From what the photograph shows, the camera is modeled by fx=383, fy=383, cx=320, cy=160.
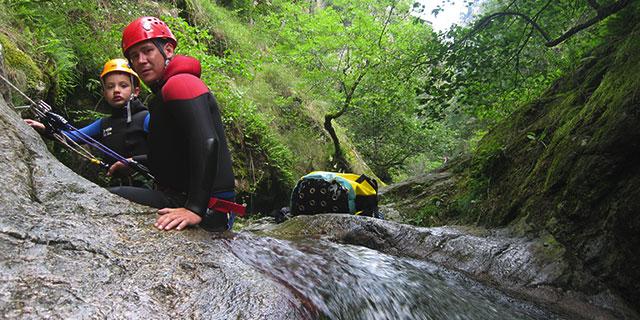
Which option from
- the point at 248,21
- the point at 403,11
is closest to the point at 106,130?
the point at 403,11

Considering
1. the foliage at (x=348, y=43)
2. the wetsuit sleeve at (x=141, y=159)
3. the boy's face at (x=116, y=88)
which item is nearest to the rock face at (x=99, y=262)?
the wetsuit sleeve at (x=141, y=159)

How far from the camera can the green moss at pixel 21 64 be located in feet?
12.5

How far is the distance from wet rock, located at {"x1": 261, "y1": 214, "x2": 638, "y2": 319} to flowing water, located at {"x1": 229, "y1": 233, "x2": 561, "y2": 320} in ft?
1.13

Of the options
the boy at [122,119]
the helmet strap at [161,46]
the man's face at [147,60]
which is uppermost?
the helmet strap at [161,46]

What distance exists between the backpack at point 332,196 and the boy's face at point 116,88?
3.47 metres

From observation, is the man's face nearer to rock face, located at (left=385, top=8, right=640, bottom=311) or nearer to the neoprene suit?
the neoprene suit

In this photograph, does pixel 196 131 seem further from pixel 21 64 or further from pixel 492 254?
pixel 492 254

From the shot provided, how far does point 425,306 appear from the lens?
8.84ft

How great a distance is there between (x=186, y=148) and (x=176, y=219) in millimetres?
635

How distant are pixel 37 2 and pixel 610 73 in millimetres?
7136

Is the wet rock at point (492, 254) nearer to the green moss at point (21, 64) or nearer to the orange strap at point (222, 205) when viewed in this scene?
the orange strap at point (222, 205)

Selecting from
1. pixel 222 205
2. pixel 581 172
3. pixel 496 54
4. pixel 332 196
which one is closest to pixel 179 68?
pixel 222 205

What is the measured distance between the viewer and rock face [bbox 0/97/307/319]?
1317mm

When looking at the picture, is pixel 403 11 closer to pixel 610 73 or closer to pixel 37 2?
pixel 610 73
